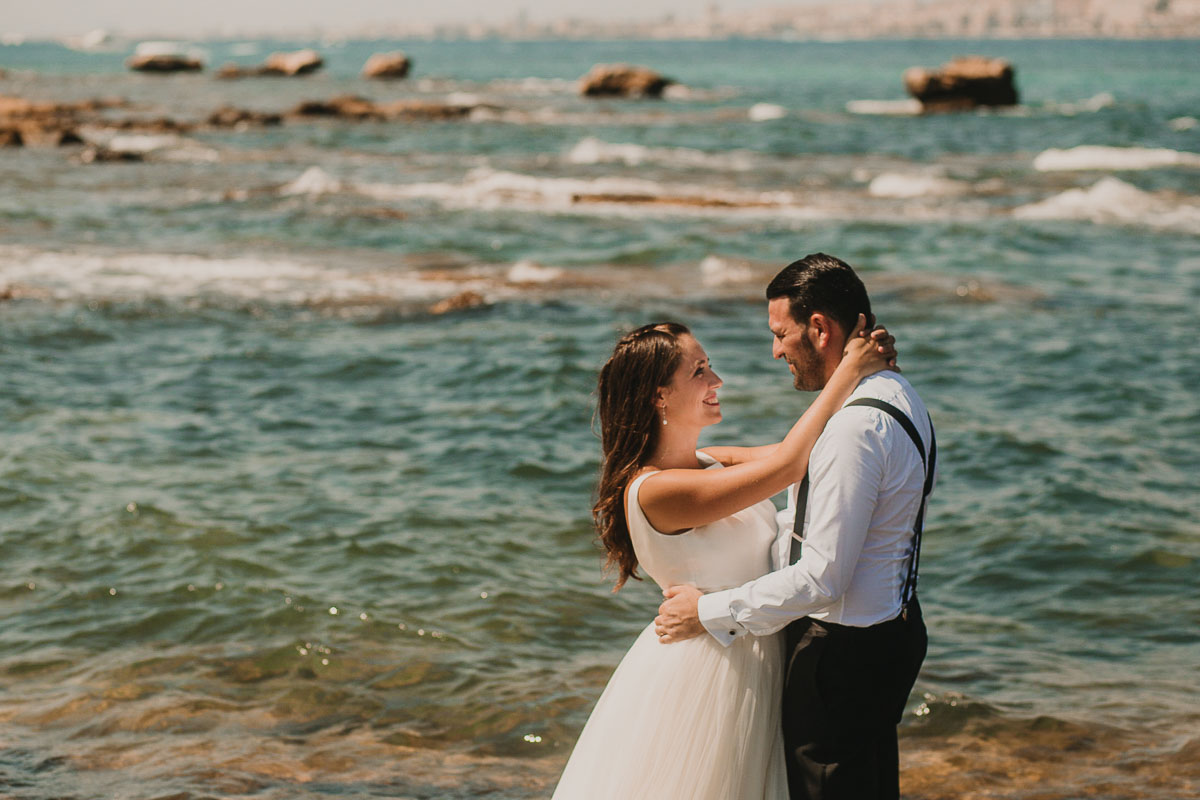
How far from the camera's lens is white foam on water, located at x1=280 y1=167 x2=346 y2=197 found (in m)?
27.5

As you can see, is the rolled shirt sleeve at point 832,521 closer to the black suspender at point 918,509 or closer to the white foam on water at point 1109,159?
the black suspender at point 918,509

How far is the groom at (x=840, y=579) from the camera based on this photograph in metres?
3.74

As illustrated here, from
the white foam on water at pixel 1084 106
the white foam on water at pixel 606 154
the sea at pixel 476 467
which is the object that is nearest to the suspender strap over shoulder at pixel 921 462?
the sea at pixel 476 467

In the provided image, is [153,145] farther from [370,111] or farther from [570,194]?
[570,194]

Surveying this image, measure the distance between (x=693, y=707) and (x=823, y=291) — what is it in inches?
51.9

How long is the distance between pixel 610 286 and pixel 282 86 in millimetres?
57103

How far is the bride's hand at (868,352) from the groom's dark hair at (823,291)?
0.17 feet

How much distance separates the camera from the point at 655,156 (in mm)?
36219

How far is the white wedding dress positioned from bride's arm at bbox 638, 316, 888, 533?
0.30ft

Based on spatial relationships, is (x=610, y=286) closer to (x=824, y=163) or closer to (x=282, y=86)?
(x=824, y=163)

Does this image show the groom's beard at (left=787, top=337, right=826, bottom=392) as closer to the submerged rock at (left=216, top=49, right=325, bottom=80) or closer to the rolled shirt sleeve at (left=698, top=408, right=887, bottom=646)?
the rolled shirt sleeve at (left=698, top=408, right=887, bottom=646)

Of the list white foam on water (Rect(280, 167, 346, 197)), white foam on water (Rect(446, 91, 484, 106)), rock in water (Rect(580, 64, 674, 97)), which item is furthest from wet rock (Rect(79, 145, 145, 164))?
→ rock in water (Rect(580, 64, 674, 97))

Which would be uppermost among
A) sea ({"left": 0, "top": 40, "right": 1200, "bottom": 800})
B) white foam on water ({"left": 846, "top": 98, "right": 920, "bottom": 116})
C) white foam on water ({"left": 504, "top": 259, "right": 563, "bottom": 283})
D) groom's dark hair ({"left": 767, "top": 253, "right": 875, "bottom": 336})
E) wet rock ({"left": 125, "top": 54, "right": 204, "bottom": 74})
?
wet rock ({"left": 125, "top": 54, "right": 204, "bottom": 74})

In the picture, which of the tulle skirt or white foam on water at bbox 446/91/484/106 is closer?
the tulle skirt
